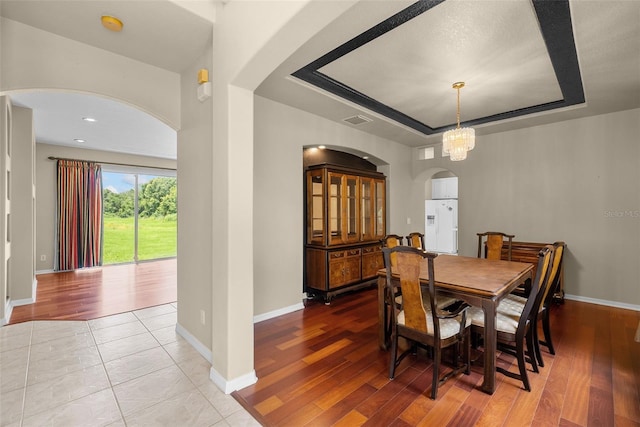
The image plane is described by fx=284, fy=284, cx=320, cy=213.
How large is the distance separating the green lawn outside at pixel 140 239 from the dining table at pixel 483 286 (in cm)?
728

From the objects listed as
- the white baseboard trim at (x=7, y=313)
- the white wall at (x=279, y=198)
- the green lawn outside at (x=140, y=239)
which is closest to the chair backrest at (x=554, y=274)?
the white wall at (x=279, y=198)

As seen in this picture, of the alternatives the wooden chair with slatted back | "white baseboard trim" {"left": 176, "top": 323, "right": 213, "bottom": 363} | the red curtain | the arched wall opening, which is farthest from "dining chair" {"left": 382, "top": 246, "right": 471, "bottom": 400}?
the red curtain

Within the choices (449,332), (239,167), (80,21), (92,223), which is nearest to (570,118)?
(449,332)

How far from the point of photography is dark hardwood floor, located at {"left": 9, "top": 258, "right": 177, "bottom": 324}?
3.78 metres

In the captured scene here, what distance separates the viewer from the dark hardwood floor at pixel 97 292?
378 cm

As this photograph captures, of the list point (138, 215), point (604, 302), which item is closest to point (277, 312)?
point (604, 302)

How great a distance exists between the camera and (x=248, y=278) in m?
2.19

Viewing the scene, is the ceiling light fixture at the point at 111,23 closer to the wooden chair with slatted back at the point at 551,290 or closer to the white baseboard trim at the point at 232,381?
the white baseboard trim at the point at 232,381

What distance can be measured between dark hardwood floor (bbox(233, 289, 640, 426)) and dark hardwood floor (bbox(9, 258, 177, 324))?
2.42 metres

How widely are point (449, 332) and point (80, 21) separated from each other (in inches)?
141

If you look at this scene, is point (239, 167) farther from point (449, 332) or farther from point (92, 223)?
point (92, 223)

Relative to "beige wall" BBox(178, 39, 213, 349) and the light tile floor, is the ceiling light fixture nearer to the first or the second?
"beige wall" BBox(178, 39, 213, 349)

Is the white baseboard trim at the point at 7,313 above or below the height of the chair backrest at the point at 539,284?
below

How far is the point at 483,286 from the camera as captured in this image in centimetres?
217
